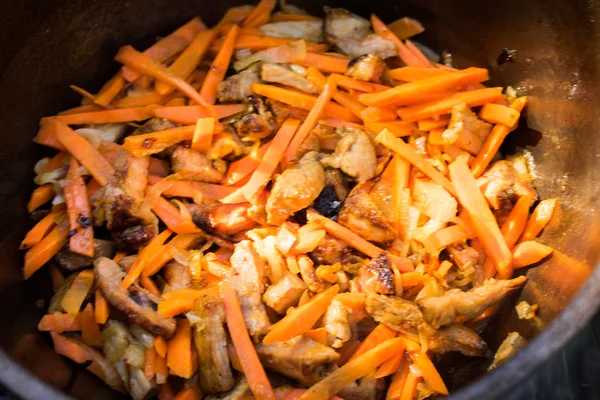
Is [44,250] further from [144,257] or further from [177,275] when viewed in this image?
[177,275]

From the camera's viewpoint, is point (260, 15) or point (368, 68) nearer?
point (368, 68)

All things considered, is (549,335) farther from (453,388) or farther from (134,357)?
(134,357)

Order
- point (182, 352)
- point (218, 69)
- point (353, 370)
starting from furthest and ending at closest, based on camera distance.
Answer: point (218, 69) → point (182, 352) → point (353, 370)

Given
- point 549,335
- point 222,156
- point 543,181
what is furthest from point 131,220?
point 543,181

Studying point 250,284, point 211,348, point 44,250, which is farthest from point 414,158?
point 44,250

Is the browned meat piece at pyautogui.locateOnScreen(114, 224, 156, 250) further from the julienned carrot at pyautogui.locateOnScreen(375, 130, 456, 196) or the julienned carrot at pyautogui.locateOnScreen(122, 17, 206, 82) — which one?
the julienned carrot at pyautogui.locateOnScreen(375, 130, 456, 196)
